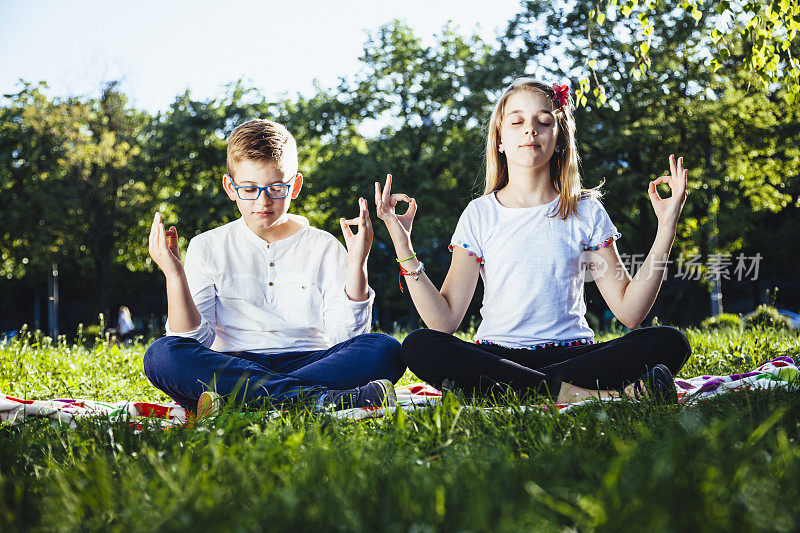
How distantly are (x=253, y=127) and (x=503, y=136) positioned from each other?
4.42ft

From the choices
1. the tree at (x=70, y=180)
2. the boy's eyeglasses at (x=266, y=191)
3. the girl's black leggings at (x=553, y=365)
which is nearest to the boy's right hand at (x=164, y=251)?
the boy's eyeglasses at (x=266, y=191)

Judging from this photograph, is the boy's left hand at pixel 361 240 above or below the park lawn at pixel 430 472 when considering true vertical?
above

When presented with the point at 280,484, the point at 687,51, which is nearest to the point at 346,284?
the point at 280,484

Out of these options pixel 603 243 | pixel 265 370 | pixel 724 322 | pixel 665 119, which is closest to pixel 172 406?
pixel 265 370

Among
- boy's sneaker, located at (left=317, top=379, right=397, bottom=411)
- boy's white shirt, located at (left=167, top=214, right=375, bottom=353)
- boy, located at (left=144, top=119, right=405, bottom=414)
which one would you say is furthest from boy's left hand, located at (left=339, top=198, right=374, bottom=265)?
boy's sneaker, located at (left=317, top=379, right=397, bottom=411)

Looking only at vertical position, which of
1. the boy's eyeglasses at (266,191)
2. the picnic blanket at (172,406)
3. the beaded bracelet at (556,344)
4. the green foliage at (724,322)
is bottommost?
the green foliage at (724,322)

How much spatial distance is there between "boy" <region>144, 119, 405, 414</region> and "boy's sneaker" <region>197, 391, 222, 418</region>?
0.33 metres

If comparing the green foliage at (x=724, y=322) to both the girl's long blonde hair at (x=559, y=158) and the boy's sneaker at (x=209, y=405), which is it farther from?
the boy's sneaker at (x=209, y=405)

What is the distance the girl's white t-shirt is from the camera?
360 centimetres

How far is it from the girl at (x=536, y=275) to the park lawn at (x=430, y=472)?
0.72m

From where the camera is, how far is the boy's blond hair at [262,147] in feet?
12.0

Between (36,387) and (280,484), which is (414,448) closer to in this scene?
(280,484)

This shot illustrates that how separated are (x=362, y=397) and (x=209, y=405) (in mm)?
632

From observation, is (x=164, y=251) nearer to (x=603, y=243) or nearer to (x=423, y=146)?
(x=603, y=243)
